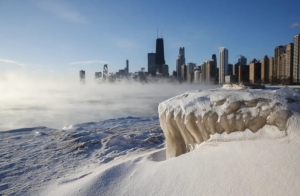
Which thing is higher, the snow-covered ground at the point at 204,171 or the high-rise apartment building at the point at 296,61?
the high-rise apartment building at the point at 296,61

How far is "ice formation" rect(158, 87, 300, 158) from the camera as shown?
2469 millimetres

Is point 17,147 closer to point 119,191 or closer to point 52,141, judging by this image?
point 52,141

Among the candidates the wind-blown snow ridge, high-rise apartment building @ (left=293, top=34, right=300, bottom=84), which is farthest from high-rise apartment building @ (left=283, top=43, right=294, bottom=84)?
the wind-blown snow ridge

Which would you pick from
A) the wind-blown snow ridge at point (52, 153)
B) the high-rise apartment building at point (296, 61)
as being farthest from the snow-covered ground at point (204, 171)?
the high-rise apartment building at point (296, 61)

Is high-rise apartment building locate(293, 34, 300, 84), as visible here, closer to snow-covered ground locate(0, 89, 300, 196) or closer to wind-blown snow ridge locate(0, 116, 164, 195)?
wind-blown snow ridge locate(0, 116, 164, 195)

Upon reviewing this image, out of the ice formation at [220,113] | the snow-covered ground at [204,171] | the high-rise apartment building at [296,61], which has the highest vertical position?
the high-rise apartment building at [296,61]

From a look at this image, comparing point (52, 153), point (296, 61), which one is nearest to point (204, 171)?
point (52, 153)

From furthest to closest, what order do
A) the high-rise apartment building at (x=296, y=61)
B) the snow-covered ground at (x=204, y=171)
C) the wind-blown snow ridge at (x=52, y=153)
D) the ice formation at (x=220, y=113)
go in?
the high-rise apartment building at (x=296, y=61), the wind-blown snow ridge at (x=52, y=153), the ice formation at (x=220, y=113), the snow-covered ground at (x=204, y=171)

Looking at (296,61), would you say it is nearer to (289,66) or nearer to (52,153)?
(289,66)

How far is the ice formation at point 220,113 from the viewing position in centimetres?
247

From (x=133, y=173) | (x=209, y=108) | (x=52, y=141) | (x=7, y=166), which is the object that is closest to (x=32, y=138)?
(x=52, y=141)

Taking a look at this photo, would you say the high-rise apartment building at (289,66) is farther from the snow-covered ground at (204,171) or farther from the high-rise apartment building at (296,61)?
the snow-covered ground at (204,171)

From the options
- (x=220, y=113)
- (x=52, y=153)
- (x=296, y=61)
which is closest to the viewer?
(x=220, y=113)

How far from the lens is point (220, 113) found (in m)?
2.86
